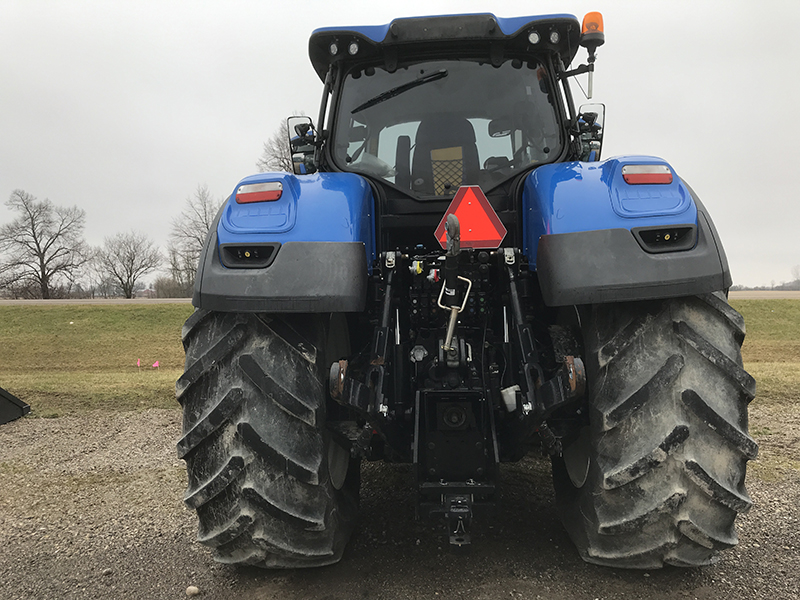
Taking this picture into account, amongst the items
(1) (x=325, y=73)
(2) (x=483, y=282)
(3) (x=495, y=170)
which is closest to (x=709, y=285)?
(2) (x=483, y=282)

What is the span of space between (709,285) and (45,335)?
1783 centimetres

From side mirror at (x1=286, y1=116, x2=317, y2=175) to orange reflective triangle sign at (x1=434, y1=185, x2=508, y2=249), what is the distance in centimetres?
136

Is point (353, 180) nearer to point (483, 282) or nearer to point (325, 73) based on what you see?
point (483, 282)

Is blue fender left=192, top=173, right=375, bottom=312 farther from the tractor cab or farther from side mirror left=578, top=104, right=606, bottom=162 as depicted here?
side mirror left=578, top=104, right=606, bottom=162

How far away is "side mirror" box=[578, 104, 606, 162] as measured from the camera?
3.20 metres

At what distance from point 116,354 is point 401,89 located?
12.5 metres

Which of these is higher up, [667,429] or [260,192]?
[260,192]

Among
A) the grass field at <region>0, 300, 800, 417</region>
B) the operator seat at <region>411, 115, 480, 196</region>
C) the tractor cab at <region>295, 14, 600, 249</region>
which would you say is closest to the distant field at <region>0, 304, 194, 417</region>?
the grass field at <region>0, 300, 800, 417</region>

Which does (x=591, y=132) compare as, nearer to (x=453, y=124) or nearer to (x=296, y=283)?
(x=453, y=124)

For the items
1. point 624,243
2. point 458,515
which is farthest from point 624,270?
point 458,515

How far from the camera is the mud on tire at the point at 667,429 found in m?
2.05

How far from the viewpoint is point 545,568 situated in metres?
2.53

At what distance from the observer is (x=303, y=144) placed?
3.31 m

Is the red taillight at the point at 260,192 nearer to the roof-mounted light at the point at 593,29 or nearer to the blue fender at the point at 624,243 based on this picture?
the blue fender at the point at 624,243
